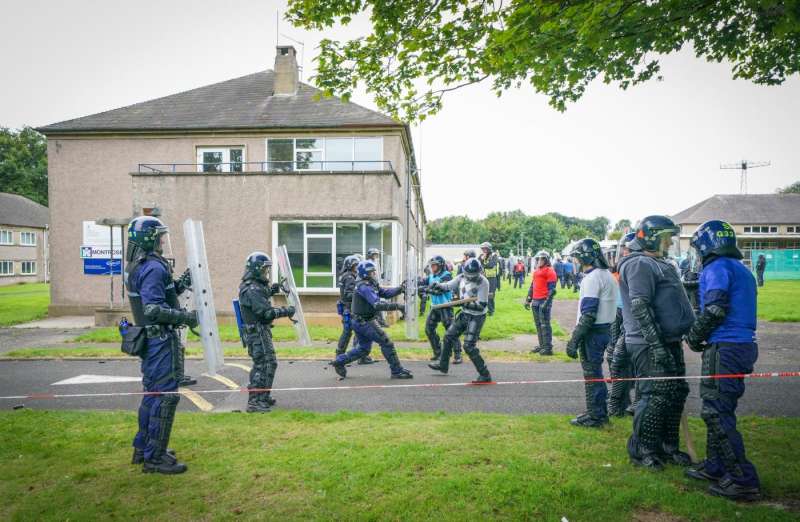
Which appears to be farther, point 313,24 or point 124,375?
point 124,375

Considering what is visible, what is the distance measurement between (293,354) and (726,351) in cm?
807

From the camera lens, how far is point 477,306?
7578 mm

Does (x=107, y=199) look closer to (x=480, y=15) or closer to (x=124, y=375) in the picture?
(x=124, y=375)

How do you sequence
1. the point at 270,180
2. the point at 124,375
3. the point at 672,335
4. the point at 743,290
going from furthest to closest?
the point at 270,180 → the point at 124,375 → the point at 672,335 → the point at 743,290

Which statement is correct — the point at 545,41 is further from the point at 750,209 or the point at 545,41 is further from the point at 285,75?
the point at 750,209

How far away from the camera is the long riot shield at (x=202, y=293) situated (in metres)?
5.88

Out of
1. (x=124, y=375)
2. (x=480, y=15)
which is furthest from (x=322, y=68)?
(x=124, y=375)

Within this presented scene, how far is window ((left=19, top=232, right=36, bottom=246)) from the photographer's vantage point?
47125 mm

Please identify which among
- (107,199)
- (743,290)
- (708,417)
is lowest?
(708,417)

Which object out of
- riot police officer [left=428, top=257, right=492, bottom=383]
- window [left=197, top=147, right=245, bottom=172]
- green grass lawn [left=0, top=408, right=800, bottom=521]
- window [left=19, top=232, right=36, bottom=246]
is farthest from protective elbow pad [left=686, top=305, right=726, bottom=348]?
window [left=19, top=232, right=36, bottom=246]

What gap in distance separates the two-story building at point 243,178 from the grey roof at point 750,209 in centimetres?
4644

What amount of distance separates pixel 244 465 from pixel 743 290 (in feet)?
14.8

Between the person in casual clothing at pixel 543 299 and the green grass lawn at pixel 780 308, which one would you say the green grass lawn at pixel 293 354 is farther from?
the green grass lawn at pixel 780 308

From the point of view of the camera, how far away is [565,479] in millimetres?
4145
